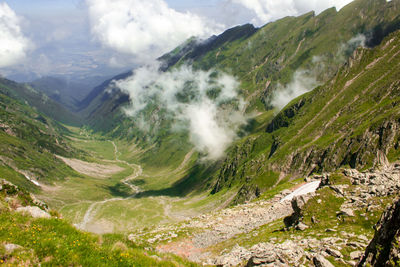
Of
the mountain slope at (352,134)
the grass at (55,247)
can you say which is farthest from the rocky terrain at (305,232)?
the mountain slope at (352,134)

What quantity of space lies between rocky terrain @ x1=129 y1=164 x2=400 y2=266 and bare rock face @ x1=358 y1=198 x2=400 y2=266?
324 mm

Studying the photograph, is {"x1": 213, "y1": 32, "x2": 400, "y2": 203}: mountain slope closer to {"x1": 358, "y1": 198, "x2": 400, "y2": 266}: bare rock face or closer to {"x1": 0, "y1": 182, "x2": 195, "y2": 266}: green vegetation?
{"x1": 358, "y1": 198, "x2": 400, "y2": 266}: bare rock face

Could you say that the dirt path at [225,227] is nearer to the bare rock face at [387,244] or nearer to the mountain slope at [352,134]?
the bare rock face at [387,244]

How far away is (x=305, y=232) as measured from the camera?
3241 centimetres

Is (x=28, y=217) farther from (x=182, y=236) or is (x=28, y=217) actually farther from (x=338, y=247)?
(x=182, y=236)

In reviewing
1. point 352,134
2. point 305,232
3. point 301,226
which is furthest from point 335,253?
point 352,134

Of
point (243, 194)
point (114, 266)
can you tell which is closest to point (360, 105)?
point (243, 194)

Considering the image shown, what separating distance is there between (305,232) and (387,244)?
20.9 metres

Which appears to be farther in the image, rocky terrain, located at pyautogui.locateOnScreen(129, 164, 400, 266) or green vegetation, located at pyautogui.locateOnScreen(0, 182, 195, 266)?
rocky terrain, located at pyautogui.locateOnScreen(129, 164, 400, 266)

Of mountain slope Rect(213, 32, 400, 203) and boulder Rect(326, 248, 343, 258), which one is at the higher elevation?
mountain slope Rect(213, 32, 400, 203)

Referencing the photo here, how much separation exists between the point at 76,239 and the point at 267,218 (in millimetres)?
52552

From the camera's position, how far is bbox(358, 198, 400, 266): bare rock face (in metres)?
12.1

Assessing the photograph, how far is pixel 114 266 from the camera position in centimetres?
1119

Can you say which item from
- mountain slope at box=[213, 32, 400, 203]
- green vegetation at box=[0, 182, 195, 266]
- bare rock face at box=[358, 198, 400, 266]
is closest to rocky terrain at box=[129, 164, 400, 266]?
bare rock face at box=[358, 198, 400, 266]
